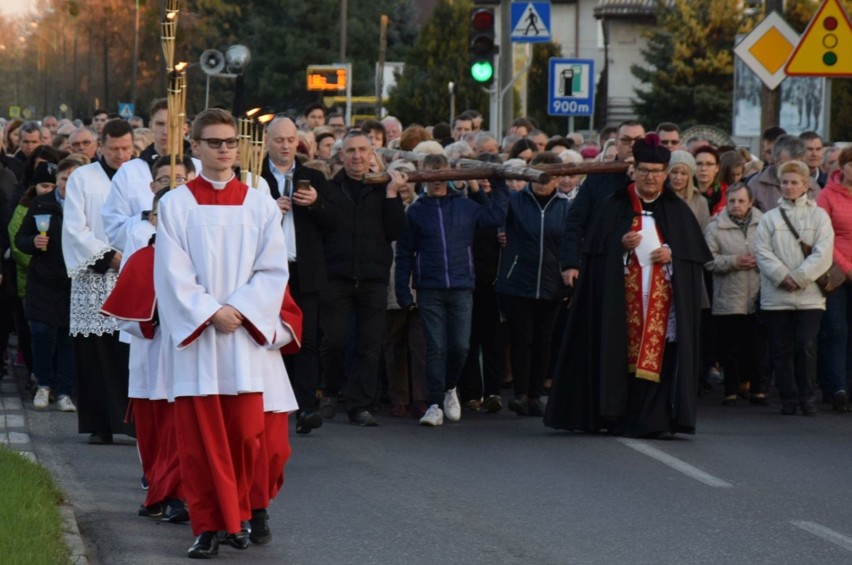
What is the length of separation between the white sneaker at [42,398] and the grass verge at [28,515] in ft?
12.2

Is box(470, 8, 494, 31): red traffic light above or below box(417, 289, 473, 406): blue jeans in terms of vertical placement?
above

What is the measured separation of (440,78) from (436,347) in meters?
46.4

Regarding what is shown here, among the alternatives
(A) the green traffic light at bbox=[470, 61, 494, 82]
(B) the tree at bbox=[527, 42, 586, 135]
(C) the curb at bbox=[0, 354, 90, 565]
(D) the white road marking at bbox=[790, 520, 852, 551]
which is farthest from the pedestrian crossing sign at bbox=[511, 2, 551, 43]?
(B) the tree at bbox=[527, 42, 586, 135]

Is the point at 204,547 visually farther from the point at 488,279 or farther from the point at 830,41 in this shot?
the point at 830,41

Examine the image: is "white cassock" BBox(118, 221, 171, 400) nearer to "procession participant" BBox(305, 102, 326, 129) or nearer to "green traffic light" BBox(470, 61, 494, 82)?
"green traffic light" BBox(470, 61, 494, 82)

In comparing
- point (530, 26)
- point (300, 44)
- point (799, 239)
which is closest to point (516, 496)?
point (799, 239)

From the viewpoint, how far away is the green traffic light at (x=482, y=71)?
21531 mm

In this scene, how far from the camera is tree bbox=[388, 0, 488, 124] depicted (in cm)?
5900

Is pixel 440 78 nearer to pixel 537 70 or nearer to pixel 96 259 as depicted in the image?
pixel 537 70

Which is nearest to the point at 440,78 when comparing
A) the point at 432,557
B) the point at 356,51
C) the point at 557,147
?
the point at 356,51

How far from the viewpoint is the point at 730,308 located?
15.6 m

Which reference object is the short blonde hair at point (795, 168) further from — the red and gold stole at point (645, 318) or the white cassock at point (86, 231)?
the white cassock at point (86, 231)

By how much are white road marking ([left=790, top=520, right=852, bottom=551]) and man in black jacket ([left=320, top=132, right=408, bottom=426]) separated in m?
4.84

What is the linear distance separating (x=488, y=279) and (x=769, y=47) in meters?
4.50
